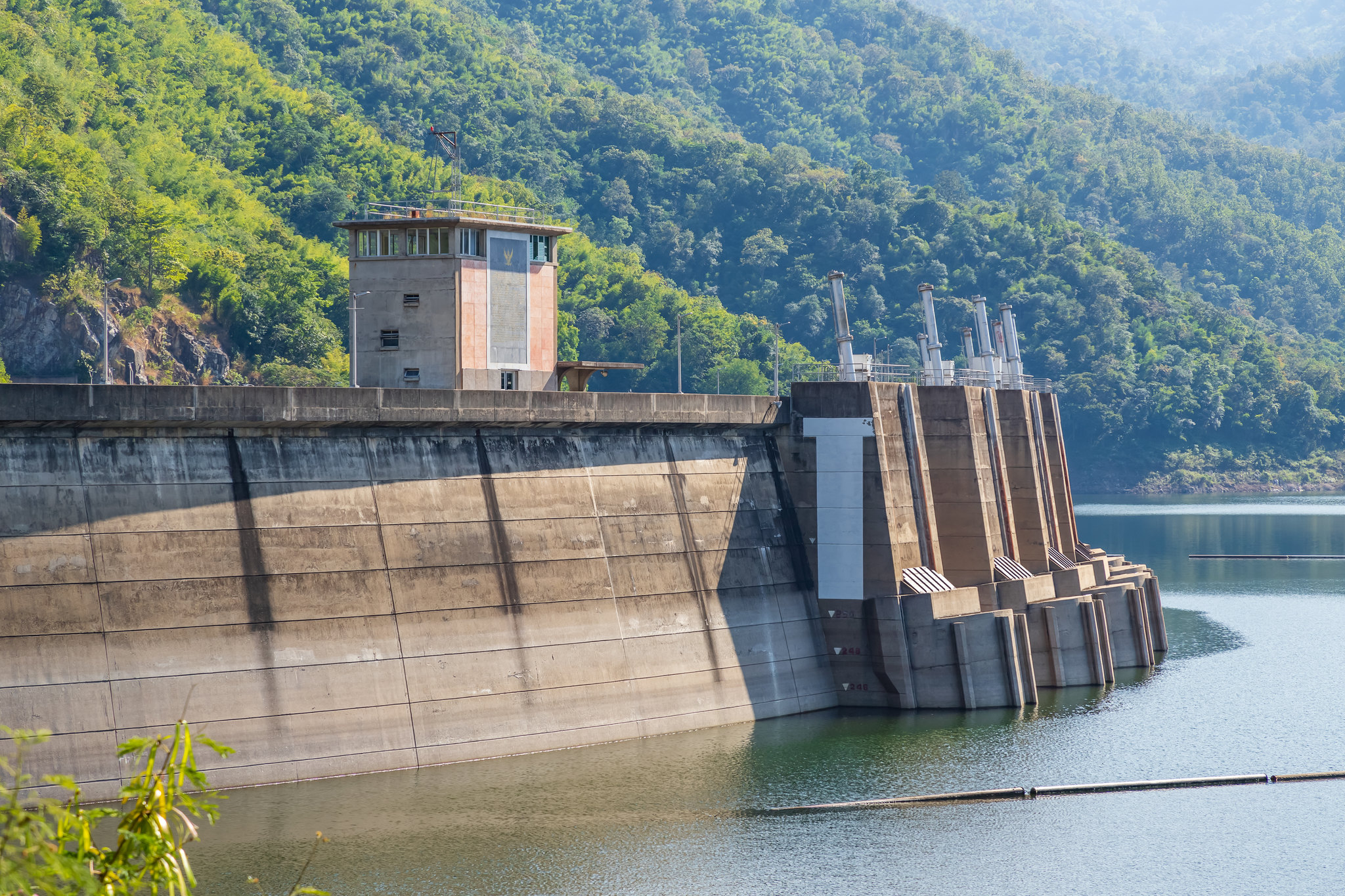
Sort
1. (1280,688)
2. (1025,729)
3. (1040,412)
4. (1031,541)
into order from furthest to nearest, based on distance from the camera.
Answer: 1. (1040,412)
2. (1031,541)
3. (1280,688)
4. (1025,729)

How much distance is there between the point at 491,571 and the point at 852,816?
12.1m

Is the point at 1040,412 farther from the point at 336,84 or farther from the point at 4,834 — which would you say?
the point at 336,84

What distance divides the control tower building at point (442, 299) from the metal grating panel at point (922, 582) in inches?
583

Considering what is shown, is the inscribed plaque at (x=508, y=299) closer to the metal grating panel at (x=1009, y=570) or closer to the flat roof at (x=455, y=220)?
the flat roof at (x=455, y=220)

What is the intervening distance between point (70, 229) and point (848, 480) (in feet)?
281

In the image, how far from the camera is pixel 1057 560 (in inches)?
2473

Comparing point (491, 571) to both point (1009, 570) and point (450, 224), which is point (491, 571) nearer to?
point (450, 224)

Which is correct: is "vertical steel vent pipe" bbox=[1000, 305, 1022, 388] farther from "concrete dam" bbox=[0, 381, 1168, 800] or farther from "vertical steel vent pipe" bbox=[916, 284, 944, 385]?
"concrete dam" bbox=[0, 381, 1168, 800]

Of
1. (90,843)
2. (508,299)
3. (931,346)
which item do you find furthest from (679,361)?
(90,843)

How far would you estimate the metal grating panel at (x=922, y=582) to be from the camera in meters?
49.4

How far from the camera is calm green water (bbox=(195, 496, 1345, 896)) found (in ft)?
107

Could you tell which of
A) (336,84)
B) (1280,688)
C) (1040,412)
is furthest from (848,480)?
(336,84)

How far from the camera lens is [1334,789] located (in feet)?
135

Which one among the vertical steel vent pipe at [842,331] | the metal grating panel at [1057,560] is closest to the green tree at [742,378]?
the metal grating panel at [1057,560]
